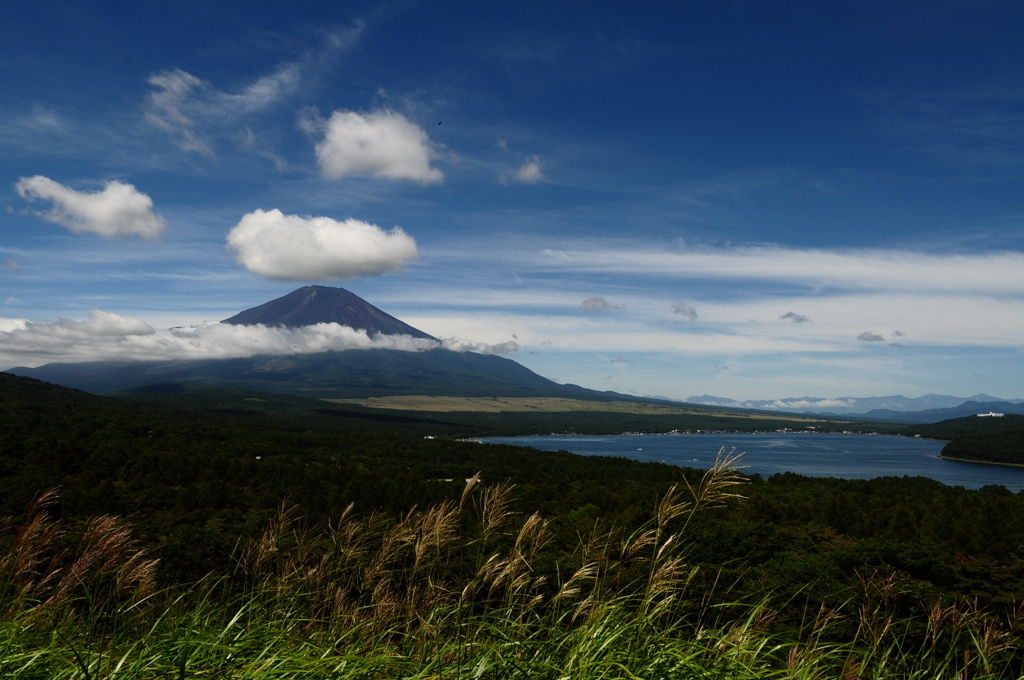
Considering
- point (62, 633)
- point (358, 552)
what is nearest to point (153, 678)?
point (62, 633)

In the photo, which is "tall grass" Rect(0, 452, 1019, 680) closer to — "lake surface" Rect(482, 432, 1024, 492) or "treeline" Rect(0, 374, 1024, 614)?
"treeline" Rect(0, 374, 1024, 614)

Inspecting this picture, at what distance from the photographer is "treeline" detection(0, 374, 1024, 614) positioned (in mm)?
18188

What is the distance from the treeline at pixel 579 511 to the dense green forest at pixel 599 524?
0.14m

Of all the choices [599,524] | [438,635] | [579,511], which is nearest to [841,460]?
[579,511]

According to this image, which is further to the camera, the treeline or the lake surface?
the lake surface


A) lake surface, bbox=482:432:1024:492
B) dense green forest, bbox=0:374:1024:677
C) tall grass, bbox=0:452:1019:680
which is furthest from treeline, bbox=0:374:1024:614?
lake surface, bbox=482:432:1024:492

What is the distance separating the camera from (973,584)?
21734 mm

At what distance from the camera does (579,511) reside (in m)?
39.5

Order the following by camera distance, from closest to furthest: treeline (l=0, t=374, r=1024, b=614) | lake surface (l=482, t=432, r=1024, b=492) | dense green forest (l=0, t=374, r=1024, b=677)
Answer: dense green forest (l=0, t=374, r=1024, b=677)
treeline (l=0, t=374, r=1024, b=614)
lake surface (l=482, t=432, r=1024, b=492)

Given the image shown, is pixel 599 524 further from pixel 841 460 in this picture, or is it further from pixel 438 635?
pixel 841 460

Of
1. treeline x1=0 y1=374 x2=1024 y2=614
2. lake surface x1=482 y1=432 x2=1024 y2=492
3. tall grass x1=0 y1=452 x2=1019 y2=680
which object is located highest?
tall grass x1=0 y1=452 x2=1019 y2=680

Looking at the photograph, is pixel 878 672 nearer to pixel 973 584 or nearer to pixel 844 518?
pixel 973 584

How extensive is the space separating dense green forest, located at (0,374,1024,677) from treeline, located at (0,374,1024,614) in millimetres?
140

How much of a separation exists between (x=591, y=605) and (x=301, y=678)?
5.37 ft
